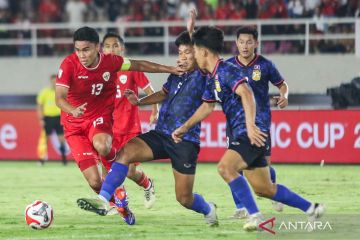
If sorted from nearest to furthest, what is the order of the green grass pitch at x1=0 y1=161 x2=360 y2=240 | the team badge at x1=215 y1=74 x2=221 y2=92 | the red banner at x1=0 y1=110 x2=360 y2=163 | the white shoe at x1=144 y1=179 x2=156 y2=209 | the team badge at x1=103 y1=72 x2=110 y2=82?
the team badge at x1=215 y1=74 x2=221 y2=92, the green grass pitch at x1=0 y1=161 x2=360 y2=240, the team badge at x1=103 y1=72 x2=110 y2=82, the white shoe at x1=144 y1=179 x2=156 y2=209, the red banner at x1=0 y1=110 x2=360 y2=163

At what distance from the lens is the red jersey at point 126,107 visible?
1366 centimetres

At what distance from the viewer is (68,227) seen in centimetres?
1143

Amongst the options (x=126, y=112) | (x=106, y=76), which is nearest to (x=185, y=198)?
(x=106, y=76)

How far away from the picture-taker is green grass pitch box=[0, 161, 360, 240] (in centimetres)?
1073

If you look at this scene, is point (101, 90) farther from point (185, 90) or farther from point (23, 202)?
point (23, 202)

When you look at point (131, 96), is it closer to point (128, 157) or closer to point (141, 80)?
point (128, 157)

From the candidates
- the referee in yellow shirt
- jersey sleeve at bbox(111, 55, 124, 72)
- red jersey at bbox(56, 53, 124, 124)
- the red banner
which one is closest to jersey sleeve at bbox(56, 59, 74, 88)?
red jersey at bbox(56, 53, 124, 124)

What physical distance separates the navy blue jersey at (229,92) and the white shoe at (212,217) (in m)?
1.02

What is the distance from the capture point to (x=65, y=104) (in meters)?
11.2

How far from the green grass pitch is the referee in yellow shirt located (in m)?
0.60

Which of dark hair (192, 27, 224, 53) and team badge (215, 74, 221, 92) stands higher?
dark hair (192, 27, 224, 53)

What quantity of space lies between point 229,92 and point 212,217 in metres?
1.56

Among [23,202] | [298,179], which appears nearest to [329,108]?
[298,179]

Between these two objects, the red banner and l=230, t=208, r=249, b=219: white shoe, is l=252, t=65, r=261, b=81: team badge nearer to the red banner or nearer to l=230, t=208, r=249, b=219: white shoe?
l=230, t=208, r=249, b=219: white shoe
